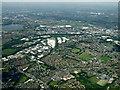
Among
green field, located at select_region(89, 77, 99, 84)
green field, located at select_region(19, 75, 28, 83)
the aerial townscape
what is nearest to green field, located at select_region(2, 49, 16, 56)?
the aerial townscape

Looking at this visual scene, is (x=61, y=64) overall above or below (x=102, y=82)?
above

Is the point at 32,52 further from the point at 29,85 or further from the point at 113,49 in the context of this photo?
the point at 113,49

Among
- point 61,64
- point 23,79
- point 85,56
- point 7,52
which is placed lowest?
point 23,79

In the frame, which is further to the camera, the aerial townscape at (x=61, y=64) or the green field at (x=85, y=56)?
the green field at (x=85, y=56)

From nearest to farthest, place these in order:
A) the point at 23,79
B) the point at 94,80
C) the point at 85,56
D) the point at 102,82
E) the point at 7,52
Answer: the point at 102,82 < the point at 94,80 < the point at 23,79 < the point at 85,56 < the point at 7,52

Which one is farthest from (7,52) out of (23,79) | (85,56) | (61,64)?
(85,56)

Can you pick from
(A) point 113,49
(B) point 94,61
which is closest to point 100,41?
(A) point 113,49

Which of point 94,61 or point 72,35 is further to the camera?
point 72,35

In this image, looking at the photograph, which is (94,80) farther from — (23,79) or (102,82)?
(23,79)

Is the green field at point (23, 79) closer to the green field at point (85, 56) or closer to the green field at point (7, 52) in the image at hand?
the green field at point (7, 52)

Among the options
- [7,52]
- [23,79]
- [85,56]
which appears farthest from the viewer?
[7,52]

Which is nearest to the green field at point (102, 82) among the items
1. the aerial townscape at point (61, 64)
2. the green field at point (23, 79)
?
the aerial townscape at point (61, 64)
